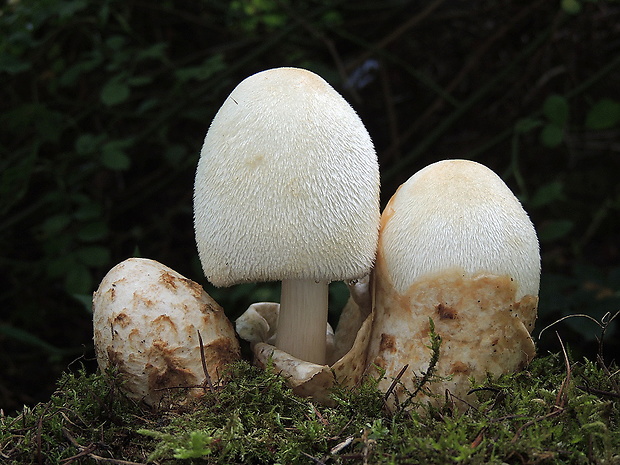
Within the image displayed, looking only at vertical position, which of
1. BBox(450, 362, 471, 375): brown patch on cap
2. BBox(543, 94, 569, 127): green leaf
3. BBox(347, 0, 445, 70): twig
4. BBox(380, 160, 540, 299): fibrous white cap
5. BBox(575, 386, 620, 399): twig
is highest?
BBox(347, 0, 445, 70): twig

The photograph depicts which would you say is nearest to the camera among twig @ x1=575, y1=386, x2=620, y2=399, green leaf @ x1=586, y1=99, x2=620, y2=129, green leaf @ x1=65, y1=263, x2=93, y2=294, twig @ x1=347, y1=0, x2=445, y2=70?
twig @ x1=575, y1=386, x2=620, y2=399

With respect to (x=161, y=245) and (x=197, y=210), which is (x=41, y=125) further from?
(x=197, y=210)

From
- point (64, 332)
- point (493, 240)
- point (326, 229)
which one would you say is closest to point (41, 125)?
point (64, 332)

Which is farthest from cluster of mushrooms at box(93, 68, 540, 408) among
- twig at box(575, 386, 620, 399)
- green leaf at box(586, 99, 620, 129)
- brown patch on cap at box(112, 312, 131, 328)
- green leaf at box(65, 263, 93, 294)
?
green leaf at box(586, 99, 620, 129)

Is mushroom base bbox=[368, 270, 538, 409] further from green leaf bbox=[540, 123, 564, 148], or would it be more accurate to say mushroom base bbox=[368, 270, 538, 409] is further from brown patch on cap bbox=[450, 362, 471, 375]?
green leaf bbox=[540, 123, 564, 148]

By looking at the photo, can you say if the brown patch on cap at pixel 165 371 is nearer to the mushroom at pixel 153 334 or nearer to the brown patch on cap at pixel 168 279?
the mushroom at pixel 153 334
